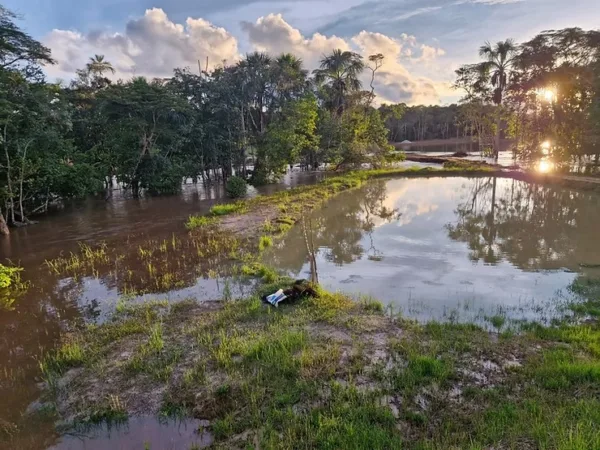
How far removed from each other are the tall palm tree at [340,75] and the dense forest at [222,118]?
9 centimetres

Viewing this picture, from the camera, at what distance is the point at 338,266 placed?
32.9 ft

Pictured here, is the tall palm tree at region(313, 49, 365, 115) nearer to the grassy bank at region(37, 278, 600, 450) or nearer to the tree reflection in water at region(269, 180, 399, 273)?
the tree reflection in water at region(269, 180, 399, 273)

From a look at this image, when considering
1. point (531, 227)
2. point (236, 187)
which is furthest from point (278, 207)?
point (531, 227)

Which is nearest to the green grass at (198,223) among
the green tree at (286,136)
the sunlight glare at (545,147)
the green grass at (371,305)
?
the green grass at (371,305)

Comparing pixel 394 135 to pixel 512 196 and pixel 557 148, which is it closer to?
pixel 557 148

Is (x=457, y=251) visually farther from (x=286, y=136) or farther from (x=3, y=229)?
(x=286, y=136)

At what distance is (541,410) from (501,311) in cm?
329

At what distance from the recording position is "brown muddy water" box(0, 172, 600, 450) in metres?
5.22

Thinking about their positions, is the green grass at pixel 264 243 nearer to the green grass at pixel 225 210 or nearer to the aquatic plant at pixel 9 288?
the green grass at pixel 225 210

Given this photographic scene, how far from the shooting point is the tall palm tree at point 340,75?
3186 centimetres

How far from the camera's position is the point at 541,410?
375 centimetres

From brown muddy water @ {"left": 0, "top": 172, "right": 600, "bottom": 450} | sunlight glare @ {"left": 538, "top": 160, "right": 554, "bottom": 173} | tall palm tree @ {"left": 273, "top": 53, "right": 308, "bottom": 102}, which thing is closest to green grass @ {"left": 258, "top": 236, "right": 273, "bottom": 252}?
brown muddy water @ {"left": 0, "top": 172, "right": 600, "bottom": 450}

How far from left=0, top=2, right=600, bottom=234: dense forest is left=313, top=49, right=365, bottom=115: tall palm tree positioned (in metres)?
0.09

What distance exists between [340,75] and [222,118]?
12.2 m
